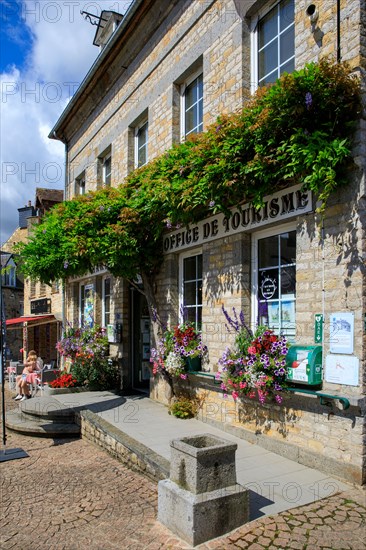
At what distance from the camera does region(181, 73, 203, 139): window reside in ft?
27.1

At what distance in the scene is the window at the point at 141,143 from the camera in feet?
33.9

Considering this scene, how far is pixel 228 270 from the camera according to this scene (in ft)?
22.3

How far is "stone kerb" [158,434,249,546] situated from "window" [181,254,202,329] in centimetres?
Answer: 392

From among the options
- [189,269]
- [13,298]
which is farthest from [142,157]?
[13,298]

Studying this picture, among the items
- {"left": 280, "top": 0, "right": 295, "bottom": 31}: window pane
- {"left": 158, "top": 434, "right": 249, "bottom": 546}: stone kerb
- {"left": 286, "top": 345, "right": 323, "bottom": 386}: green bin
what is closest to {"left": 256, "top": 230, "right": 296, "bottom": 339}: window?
{"left": 286, "top": 345, "right": 323, "bottom": 386}: green bin

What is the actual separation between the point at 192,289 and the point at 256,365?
2.90m

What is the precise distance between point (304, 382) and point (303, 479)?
1.00m

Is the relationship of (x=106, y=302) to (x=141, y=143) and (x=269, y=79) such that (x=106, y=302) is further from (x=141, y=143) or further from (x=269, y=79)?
(x=269, y=79)

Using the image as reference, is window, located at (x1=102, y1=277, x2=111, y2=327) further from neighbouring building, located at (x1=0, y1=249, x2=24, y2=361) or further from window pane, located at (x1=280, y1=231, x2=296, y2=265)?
neighbouring building, located at (x1=0, y1=249, x2=24, y2=361)

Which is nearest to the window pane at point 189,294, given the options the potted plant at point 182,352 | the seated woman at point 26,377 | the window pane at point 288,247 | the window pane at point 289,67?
the potted plant at point 182,352

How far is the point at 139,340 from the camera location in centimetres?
1053

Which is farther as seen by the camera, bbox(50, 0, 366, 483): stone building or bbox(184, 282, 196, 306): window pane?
bbox(184, 282, 196, 306): window pane

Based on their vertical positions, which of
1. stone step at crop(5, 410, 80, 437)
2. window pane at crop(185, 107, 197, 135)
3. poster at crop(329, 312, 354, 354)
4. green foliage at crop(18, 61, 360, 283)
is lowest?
stone step at crop(5, 410, 80, 437)

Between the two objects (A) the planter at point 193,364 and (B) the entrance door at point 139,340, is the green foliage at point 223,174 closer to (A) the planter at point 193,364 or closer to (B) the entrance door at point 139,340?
(B) the entrance door at point 139,340
